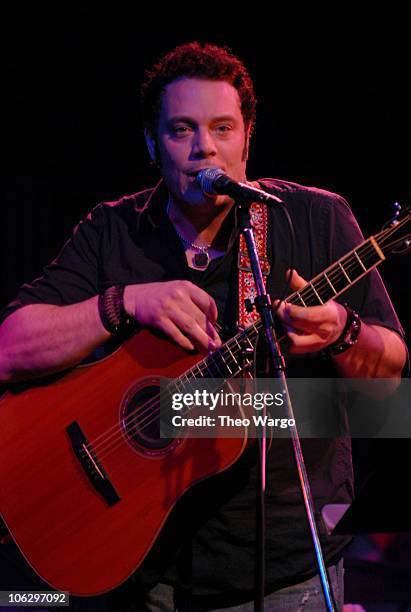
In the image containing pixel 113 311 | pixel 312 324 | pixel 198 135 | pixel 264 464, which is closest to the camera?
pixel 264 464

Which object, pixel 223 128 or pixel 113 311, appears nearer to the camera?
pixel 113 311

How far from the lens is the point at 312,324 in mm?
1965

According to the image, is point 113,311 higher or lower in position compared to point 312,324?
higher

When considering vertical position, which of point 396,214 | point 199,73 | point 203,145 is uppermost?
point 199,73

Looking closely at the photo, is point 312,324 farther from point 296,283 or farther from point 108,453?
point 108,453

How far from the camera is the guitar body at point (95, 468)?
2236 mm

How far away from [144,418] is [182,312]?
16.2 inches

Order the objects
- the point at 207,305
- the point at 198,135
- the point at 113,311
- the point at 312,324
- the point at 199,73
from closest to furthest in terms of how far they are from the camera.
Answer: the point at 312,324 → the point at 207,305 → the point at 113,311 → the point at 198,135 → the point at 199,73

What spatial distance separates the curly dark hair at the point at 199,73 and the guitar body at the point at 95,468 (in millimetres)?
919

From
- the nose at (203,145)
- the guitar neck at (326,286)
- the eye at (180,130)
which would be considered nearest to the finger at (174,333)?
the guitar neck at (326,286)

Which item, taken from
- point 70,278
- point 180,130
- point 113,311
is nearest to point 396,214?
Answer: point 180,130

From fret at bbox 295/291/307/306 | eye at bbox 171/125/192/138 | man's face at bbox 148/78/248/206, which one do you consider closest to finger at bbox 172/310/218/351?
fret at bbox 295/291/307/306

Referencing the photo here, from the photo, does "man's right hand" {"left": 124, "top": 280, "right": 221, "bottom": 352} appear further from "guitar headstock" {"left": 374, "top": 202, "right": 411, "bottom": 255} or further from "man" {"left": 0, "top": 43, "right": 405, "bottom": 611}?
"guitar headstock" {"left": 374, "top": 202, "right": 411, "bottom": 255}

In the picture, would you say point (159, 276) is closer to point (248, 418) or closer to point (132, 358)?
point (132, 358)
